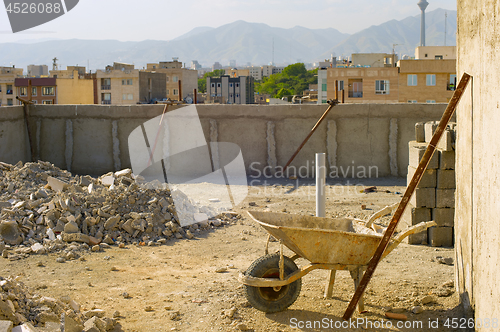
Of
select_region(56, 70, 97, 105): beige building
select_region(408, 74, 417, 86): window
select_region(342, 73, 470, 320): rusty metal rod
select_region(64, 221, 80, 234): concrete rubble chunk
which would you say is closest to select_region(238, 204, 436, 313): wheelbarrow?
select_region(342, 73, 470, 320): rusty metal rod

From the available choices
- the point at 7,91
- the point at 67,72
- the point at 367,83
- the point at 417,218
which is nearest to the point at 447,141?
the point at 417,218

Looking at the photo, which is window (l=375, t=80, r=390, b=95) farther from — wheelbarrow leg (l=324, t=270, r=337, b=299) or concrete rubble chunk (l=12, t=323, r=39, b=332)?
concrete rubble chunk (l=12, t=323, r=39, b=332)

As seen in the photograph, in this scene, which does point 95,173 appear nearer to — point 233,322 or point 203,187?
point 203,187

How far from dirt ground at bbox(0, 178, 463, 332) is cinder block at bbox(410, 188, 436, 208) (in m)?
0.68

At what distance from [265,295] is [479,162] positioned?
2475 mm

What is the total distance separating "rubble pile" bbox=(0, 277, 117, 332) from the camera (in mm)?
4031

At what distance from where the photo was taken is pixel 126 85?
185ft

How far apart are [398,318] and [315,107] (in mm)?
8739

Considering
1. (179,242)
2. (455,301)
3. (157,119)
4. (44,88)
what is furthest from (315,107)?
(44,88)

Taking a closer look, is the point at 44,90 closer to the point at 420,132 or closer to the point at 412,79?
the point at 412,79

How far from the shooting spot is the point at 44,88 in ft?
178

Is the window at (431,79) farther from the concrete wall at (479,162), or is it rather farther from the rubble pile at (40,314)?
the rubble pile at (40,314)

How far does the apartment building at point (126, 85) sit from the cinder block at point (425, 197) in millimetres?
50327

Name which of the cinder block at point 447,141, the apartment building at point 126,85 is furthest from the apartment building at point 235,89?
the cinder block at point 447,141
